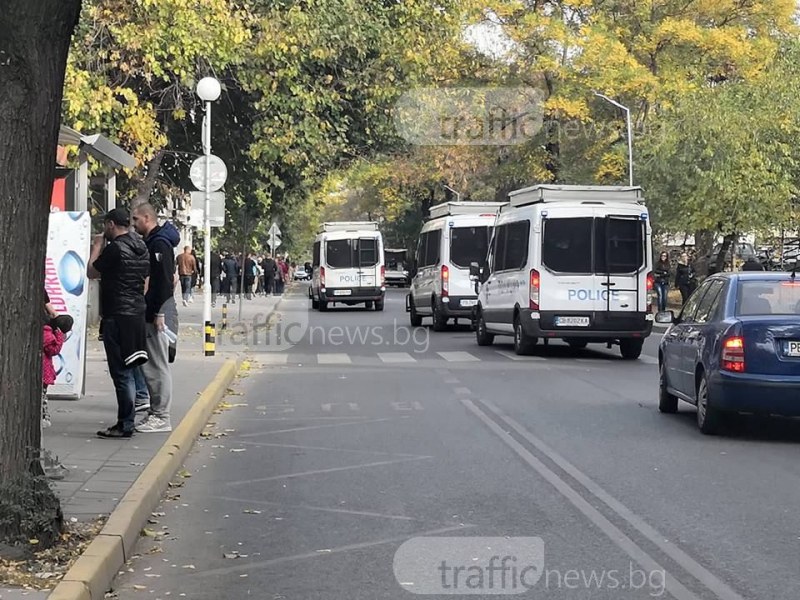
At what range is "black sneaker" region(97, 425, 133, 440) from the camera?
1072cm

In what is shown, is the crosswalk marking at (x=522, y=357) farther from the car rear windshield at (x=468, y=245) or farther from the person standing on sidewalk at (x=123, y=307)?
the person standing on sidewalk at (x=123, y=307)

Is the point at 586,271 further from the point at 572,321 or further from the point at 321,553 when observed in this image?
the point at 321,553

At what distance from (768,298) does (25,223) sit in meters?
7.33

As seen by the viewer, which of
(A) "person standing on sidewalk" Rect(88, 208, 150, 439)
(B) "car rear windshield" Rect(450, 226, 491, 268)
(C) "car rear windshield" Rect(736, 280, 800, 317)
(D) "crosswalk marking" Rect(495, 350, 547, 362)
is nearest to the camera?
(A) "person standing on sidewalk" Rect(88, 208, 150, 439)

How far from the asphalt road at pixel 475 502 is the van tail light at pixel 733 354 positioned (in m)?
0.67

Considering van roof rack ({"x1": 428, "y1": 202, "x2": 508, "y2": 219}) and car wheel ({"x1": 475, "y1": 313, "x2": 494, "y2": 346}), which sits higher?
van roof rack ({"x1": 428, "y1": 202, "x2": 508, "y2": 219})

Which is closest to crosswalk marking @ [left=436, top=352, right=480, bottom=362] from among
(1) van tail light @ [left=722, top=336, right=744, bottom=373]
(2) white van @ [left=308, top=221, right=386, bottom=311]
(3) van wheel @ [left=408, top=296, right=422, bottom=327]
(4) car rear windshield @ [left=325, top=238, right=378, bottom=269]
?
(3) van wheel @ [left=408, top=296, right=422, bottom=327]

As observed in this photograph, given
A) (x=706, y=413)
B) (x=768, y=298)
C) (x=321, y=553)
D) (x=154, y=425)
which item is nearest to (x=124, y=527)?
(x=321, y=553)

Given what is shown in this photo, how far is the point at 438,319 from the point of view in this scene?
98.4 ft

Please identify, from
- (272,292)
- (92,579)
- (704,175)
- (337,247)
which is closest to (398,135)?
(704,175)

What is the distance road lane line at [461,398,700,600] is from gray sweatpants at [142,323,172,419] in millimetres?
2997

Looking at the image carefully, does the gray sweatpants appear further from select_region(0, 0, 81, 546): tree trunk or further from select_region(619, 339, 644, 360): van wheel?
select_region(619, 339, 644, 360): van wheel

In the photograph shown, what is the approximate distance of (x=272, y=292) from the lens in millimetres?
59344

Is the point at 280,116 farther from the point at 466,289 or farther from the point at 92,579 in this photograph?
the point at 92,579
